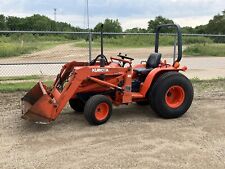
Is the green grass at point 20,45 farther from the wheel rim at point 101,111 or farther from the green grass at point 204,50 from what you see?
the wheel rim at point 101,111

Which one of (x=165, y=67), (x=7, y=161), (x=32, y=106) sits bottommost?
(x=7, y=161)

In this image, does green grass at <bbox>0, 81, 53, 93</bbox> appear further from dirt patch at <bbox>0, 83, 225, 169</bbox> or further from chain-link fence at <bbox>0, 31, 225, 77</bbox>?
chain-link fence at <bbox>0, 31, 225, 77</bbox>

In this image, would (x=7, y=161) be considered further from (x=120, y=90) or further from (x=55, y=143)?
(x=120, y=90)

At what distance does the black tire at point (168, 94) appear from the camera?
691cm

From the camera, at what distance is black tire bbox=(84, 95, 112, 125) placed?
20.8ft

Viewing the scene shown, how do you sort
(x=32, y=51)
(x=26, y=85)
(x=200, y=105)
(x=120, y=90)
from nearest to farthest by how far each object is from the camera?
1. (x=120, y=90)
2. (x=200, y=105)
3. (x=26, y=85)
4. (x=32, y=51)

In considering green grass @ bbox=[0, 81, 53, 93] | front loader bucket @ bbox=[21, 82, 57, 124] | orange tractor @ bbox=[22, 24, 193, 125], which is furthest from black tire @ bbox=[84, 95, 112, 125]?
green grass @ bbox=[0, 81, 53, 93]

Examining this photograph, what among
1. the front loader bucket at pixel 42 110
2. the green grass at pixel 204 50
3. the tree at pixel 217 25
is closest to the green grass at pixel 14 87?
the front loader bucket at pixel 42 110

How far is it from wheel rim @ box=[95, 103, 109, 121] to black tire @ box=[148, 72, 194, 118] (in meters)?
0.92

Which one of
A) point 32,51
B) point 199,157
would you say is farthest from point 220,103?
point 32,51

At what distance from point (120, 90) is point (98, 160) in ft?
6.86

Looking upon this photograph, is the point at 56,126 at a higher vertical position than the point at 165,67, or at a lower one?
lower

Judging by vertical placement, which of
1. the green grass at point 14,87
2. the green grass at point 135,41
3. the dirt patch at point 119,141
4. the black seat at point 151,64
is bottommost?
the dirt patch at point 119,141

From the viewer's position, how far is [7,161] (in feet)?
16.2
